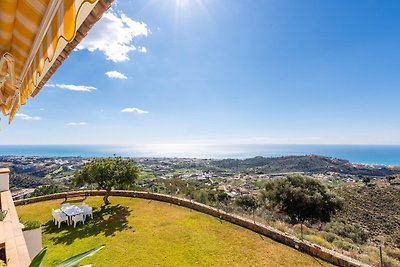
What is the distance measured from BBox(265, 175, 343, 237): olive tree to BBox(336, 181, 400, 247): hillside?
3.04 m

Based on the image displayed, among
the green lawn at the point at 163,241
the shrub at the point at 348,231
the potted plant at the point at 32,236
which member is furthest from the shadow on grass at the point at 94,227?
the shrub at the point at 348,231

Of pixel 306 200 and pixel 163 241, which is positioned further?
pixel 306 200

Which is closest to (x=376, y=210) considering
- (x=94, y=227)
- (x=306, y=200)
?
(x=306, y=200)

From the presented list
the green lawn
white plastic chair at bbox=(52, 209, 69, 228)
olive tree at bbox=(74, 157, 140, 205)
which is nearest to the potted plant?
the green lawn

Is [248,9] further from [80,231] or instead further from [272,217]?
[80,231]

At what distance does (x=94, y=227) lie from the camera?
394 inches

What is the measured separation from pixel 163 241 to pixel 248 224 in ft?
12.2

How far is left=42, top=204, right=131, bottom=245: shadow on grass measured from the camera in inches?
360

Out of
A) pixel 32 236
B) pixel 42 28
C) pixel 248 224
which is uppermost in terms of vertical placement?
pixel 42 28

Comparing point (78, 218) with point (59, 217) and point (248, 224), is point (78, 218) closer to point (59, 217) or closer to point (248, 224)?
point (59, 217)

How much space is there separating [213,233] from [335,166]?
3197 inches

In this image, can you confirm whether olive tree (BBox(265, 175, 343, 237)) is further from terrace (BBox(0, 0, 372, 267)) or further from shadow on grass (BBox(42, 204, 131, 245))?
shadow on grass (BBox(42, 204, 131, 245))

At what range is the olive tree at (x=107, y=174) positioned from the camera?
12.6 m

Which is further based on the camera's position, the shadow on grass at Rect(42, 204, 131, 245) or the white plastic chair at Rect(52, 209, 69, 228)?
the white plastic chair at Rect(52, 209, 69, 228)
